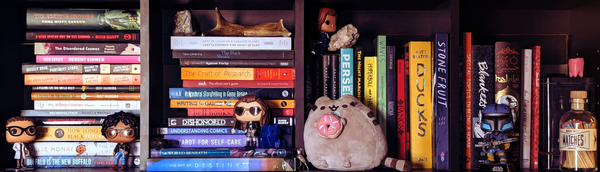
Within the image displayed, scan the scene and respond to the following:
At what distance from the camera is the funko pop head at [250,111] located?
1120 mm

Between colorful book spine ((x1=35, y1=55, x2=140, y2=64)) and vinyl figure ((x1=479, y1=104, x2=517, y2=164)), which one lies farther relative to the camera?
colorful book spine ((x1=35, y1=55, x2=140, y2=64))

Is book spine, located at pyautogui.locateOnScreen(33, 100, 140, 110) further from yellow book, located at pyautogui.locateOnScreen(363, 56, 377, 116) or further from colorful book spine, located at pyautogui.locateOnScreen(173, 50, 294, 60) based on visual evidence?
yellow book, located at pyautogui.locateOnScreen(363, 56, 377, 116)

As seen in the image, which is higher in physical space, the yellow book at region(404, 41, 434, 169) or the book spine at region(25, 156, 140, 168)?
the yellow book at region(404, 41, 434, 169)

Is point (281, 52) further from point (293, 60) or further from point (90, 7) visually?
point (90, 7)

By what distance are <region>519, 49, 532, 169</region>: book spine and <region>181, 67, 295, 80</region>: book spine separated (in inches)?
26.1

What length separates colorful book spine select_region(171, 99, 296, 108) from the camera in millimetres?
1178

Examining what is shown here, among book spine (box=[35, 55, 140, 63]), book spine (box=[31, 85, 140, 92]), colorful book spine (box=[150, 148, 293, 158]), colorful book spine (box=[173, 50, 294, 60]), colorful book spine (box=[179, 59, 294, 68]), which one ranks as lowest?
colorful book spine (box=[150, 148, 293, 158])

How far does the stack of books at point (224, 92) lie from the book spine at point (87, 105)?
5.2 inches

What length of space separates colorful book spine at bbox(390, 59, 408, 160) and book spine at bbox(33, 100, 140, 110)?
2.53 feet

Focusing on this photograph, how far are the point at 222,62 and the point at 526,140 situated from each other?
907mm

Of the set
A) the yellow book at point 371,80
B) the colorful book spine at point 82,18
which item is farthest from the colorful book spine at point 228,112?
the colorful book spine at point 82,18

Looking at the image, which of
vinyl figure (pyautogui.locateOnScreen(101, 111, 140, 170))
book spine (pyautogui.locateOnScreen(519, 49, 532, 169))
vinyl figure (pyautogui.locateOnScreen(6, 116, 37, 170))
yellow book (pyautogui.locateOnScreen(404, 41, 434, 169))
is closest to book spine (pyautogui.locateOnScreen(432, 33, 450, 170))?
yellow book (pyautogui.locateOnScreen(404, 41, 434, 169))

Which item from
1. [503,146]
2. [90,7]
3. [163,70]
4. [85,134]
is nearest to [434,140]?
[503,146]

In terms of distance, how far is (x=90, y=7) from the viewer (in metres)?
1.23
